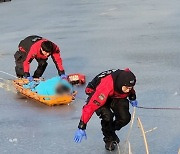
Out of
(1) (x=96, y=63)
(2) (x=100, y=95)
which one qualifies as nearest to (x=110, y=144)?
(2) (x=100, y=95)

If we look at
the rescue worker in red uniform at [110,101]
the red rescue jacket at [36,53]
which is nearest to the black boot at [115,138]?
the rescue worker in red uniform at [110,101]

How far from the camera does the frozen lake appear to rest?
5.80 m

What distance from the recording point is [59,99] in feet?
23.5

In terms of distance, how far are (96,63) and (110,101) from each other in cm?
509

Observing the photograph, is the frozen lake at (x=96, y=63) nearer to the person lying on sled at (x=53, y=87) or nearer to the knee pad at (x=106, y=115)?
the person lying on sled at (x=53, y=87)

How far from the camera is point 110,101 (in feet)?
17.2

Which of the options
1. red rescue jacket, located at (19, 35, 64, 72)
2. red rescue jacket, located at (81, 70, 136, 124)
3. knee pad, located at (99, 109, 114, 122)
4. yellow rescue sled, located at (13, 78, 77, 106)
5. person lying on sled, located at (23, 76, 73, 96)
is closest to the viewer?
red rescue jacket, located at (81, 70, 136, 124)

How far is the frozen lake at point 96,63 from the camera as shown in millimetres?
5797

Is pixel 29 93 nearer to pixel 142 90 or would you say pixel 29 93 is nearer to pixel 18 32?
pixel 142 90

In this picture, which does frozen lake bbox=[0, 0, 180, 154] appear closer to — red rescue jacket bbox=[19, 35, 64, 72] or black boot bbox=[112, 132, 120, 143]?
black boot bbox=[112, 132, 120, 143]

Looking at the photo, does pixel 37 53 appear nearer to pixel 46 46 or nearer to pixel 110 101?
pixel 46 46

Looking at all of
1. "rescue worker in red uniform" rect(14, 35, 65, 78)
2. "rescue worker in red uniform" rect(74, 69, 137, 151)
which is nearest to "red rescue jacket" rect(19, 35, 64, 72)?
"rescue worker in red uniform" rect(14, 35, 65, 78)

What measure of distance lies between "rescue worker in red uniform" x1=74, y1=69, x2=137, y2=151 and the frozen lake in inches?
12.4

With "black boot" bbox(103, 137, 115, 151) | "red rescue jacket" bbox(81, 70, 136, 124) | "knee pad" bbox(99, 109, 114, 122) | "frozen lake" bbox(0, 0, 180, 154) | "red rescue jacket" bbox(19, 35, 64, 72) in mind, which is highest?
"red rescue jacket" bbox(81, 70, 136, 124)
